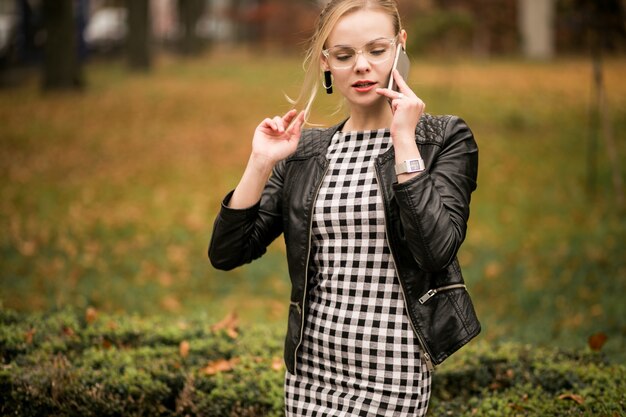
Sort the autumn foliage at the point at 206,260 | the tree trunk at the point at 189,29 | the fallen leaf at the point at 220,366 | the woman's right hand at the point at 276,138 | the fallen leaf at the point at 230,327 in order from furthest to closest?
1. the tree trunk at the point at 189,29
2. the fallen leaf at the point at 230,327
3. the fallen leaf at the point at 220,366
4. the autumn foliage at the point at 206,260
5. the woman's right hand at the point at 276,138

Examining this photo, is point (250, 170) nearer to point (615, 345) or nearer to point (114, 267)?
point (615, 345)

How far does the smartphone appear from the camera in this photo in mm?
2699

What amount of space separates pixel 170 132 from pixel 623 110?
9.80m

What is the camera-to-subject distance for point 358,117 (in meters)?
2.87

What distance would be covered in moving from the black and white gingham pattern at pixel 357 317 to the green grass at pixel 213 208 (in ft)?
1.49

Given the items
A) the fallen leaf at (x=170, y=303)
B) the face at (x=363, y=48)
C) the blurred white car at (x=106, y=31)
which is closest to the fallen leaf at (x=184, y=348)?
the face at (x=363, y=48)

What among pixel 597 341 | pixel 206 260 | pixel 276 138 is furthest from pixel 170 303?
pixel 276 138

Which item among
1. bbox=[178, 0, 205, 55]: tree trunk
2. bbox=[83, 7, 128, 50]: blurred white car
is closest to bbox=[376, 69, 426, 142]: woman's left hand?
bbox=[178, 0, 205, 55]: tree trunk

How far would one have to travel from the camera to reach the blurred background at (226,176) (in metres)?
7.58

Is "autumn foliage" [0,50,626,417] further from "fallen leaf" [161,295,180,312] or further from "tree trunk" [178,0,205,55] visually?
"tree trunk" [178,0,205,55]

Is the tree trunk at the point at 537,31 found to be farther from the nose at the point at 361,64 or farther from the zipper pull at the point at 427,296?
the zipper pull at the point at 427,296

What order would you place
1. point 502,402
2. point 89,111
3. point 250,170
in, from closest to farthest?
point 250,170 < point 502,402 < point 89,111

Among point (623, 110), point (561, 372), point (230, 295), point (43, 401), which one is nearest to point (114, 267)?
point (230, 295)

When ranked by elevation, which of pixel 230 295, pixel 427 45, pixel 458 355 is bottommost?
pixel 230 295
